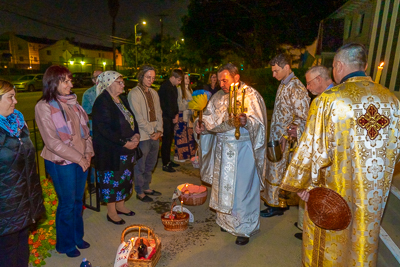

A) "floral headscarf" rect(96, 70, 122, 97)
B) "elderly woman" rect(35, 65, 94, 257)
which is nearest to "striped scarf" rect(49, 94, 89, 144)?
"elderly woman" rect(35, 65, 94, 257)

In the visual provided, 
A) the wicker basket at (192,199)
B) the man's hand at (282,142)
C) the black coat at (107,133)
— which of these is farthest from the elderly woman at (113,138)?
the man's hand at (282,142)

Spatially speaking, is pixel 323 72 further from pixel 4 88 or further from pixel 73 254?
pixel 73 254

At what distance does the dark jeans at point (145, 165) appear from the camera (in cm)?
492

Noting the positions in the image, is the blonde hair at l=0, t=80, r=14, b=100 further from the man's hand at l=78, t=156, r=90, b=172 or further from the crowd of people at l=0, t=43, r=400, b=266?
the man's hand at l=78, t=156, r=90, b=172

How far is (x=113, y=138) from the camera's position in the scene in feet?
12.5

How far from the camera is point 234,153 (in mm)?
3727

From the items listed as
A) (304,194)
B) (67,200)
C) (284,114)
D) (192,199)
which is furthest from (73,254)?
(284,114)

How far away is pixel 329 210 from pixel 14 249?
263 centimetres

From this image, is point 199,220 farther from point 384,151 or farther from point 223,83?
point 384,151

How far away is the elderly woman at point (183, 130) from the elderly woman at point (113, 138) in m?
3.05

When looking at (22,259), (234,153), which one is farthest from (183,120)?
(22,259)

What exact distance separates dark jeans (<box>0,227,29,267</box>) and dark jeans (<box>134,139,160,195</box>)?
226 cm

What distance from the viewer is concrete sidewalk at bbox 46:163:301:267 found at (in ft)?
11.3

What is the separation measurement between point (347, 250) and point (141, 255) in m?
1.93
